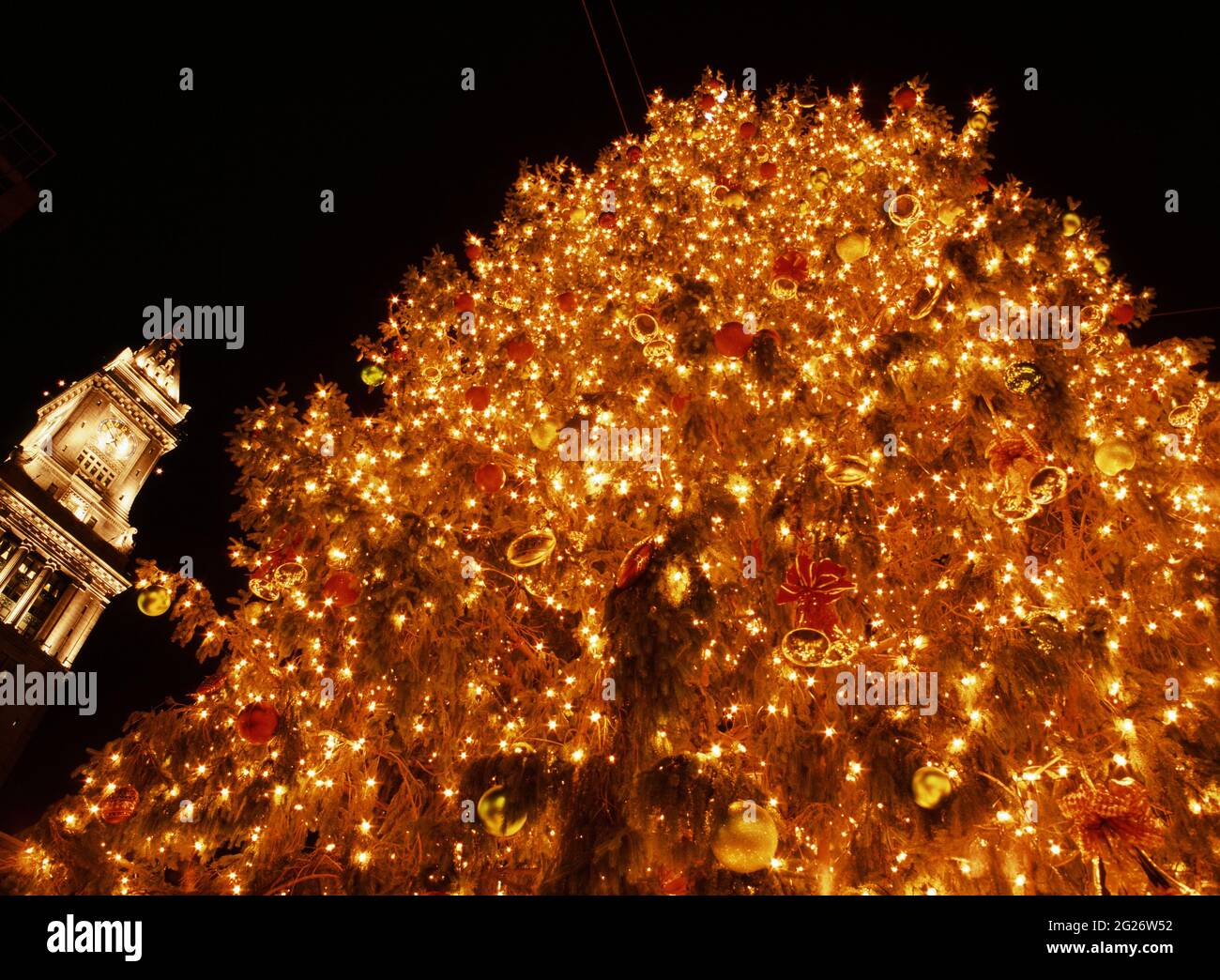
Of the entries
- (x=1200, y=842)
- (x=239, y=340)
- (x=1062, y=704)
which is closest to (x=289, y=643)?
(x=1062, y=704)

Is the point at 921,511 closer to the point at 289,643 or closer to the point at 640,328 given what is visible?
the point at 640,328

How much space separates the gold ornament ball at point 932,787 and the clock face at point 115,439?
161 ft

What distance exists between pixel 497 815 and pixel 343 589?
2180 mm

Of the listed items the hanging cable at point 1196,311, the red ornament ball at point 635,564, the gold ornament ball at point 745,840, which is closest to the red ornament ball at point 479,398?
the red ornament ball at point 635,564

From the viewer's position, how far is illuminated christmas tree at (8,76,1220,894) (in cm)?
358

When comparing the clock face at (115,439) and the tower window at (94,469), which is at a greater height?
the clock face at (115,439)

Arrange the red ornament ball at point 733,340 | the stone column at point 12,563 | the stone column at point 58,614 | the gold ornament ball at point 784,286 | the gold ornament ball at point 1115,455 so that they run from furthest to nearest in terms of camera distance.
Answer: the stone column at point 58,614 < the stone column at point 12,563 < the gold ornament ball at point 784,286 < the red ornament ball at point 733,340 < the gold ornament ball at point 1115,455

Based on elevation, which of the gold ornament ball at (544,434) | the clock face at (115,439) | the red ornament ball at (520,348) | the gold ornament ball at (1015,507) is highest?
the clock face at (115,439)

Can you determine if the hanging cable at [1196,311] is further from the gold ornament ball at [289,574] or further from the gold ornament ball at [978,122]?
the gold ornament ball at [289,574]

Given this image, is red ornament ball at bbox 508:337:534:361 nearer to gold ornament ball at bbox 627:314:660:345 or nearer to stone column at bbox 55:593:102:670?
gold ornament ball at bbox 627:314:660:345

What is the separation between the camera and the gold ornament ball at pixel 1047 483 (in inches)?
151

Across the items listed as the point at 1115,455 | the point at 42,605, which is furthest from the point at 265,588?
the point at 42,605
